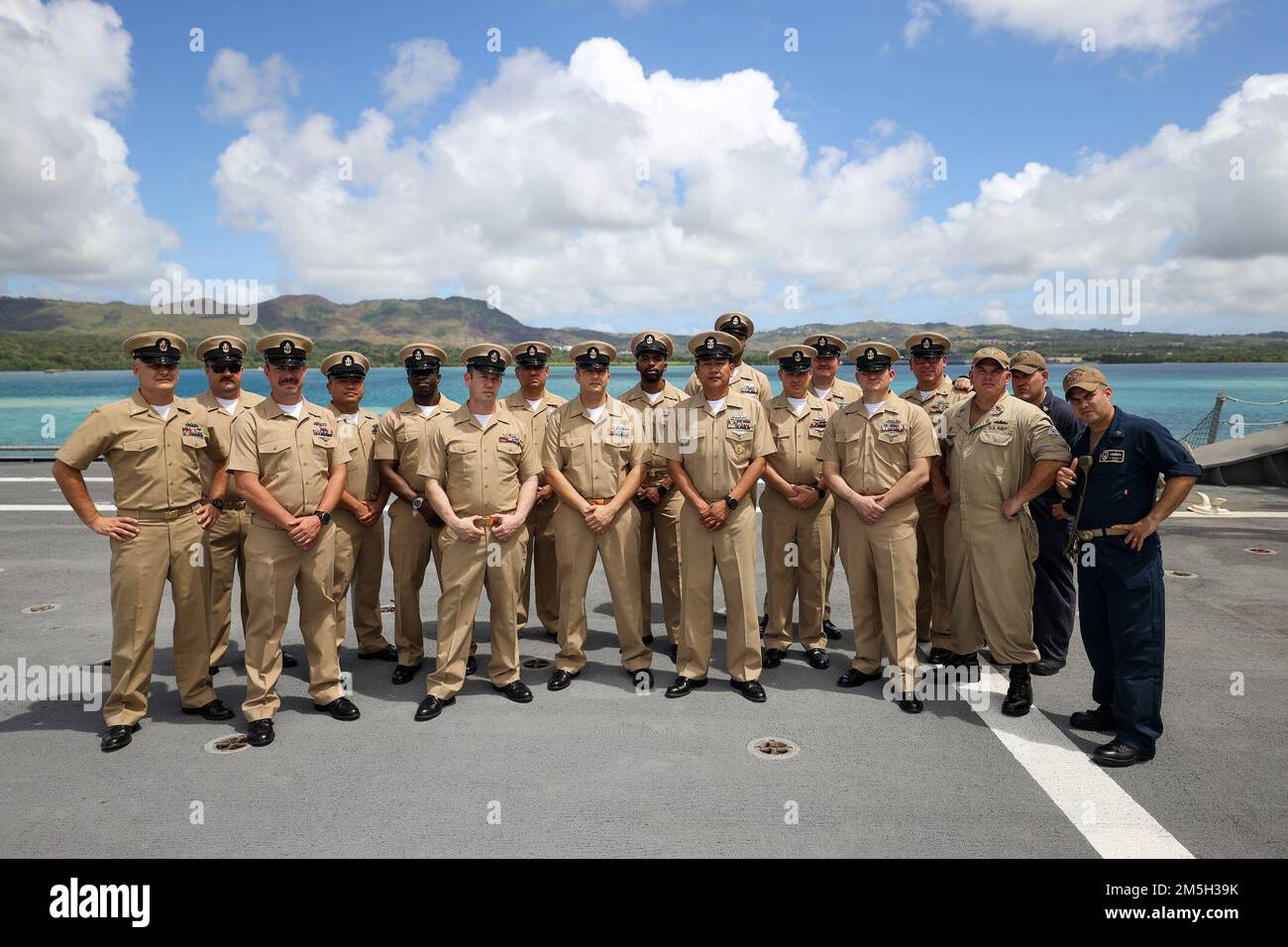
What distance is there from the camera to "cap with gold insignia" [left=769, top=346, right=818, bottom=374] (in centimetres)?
514

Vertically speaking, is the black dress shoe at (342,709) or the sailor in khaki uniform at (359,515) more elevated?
the sailor in khaki uniform at (359,515)

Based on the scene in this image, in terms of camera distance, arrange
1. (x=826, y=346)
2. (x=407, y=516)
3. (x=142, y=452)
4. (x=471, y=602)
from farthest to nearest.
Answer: (x=826, y=346), (x=407, y=516), (x=471, y=602), (x=142, y=452)

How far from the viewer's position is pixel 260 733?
396cm

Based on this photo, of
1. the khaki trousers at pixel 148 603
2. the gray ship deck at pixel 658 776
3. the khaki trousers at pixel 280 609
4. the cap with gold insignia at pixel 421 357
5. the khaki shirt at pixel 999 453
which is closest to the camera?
the gray ship deck at pixel 658 776

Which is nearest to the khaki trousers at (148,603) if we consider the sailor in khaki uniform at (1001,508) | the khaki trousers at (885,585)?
the khaki trousers at (885,585)

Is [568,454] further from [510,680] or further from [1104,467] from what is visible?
[1104,467]

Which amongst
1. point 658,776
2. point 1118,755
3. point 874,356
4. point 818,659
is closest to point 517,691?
point 658,776

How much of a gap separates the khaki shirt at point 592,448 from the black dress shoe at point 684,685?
127 cm

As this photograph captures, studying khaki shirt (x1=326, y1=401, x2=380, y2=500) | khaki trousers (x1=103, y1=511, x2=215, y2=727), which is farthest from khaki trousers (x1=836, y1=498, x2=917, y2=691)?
khaki trousers (x1=103, y1=511, x2=215, y2=727)

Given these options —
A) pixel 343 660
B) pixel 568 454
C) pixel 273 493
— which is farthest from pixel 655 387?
pixel 343 660

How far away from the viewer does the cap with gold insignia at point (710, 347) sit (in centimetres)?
474

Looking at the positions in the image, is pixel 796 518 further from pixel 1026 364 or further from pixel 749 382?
pixel 1026 364

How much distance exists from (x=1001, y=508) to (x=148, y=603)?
492 cm

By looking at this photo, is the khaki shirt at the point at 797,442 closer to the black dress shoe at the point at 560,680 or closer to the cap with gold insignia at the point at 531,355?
the cap with gold insignia at the point at 531,355
